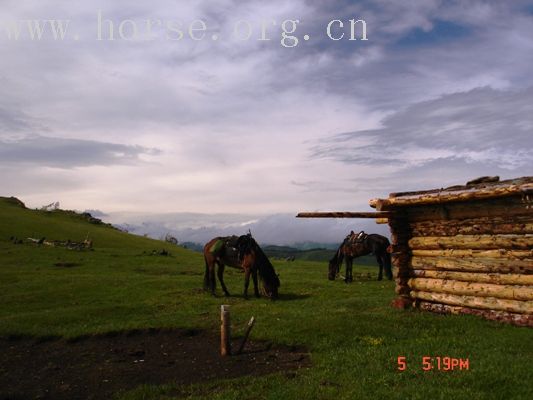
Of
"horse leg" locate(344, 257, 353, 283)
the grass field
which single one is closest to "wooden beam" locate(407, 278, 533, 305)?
the grass field

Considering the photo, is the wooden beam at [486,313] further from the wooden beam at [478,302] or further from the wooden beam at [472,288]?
the wooden beam at [472,288]

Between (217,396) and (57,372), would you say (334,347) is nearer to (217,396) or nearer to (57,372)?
(217,396)

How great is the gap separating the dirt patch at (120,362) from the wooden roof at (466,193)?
6.78 m

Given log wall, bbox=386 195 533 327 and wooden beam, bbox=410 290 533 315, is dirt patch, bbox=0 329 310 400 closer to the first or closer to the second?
wooden beam, bbox=410 290 533 315

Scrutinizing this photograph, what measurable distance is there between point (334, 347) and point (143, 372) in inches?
204

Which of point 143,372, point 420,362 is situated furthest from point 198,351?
point 420,362

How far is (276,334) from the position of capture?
13.8 metres

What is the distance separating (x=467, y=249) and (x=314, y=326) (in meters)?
6.02

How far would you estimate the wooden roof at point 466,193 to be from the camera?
13.3 m

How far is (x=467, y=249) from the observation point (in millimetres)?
15469
